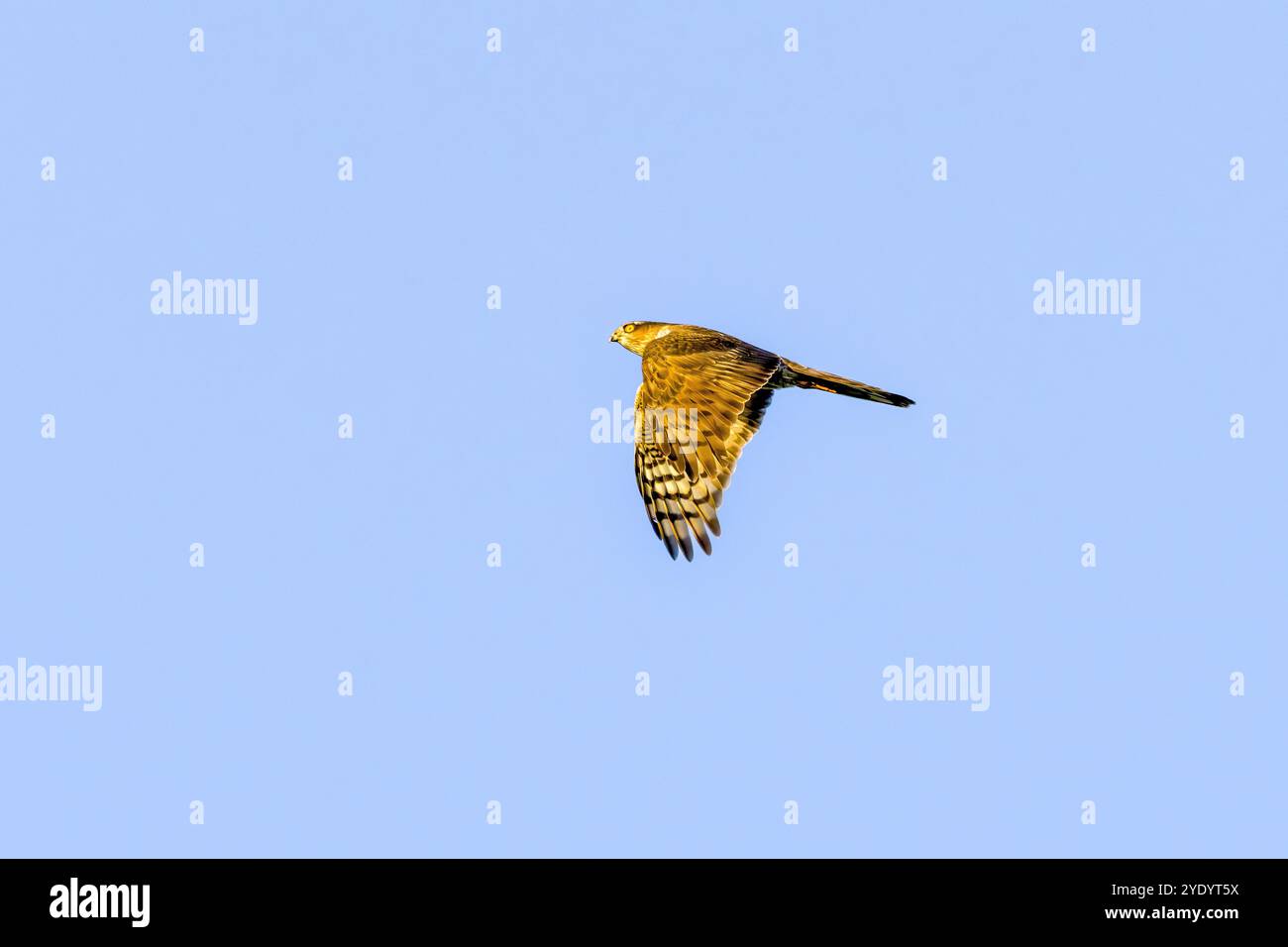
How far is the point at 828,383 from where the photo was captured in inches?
831

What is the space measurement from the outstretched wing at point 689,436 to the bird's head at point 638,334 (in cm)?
228

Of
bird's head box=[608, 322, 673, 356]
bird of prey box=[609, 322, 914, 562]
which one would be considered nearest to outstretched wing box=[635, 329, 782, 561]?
bird of prey box=[609, 322, 914, 562]

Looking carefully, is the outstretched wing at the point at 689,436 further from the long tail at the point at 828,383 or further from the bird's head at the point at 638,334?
the bird's head at the point at 638,334

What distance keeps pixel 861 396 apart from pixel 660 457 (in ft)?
7.98

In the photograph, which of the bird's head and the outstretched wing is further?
the bird's head

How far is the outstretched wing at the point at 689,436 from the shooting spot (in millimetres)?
19734

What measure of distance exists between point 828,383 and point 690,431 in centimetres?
194

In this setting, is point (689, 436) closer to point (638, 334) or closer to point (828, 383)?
point (828, 383)

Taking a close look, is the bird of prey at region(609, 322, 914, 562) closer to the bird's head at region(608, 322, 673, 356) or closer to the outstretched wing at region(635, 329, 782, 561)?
the outstretched wing at region(635, 329, 782, 561)

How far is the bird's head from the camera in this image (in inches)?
888
